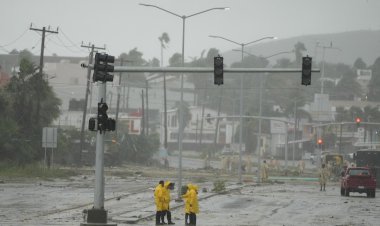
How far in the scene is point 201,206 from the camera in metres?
41.2

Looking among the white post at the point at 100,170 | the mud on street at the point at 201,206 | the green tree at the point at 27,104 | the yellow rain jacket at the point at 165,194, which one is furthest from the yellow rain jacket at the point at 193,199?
the green tree at the point at 27,104

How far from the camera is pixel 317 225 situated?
104 ft

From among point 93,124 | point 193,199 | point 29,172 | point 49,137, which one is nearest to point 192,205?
point 193,199

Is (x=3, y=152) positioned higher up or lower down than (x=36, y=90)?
lower down

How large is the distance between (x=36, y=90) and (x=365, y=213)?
42.0 m

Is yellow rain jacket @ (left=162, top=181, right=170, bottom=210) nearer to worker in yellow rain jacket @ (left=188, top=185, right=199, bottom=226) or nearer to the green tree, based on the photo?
worker in yellow rain jacket @ (left=188, top=185, right=199, bottom=226)

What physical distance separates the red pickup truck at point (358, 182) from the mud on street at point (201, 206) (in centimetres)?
120

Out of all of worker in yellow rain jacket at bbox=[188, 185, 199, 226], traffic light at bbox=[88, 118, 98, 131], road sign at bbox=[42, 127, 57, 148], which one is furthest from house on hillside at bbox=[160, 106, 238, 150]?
worker in yellow rain jacket at bbox=[188, 185, 199, 226]

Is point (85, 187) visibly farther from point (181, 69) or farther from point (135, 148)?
point (135, 148)

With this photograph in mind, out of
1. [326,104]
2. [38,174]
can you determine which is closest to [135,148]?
[38,174]

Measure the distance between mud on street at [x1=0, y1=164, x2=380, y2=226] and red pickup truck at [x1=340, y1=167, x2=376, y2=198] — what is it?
1197mm

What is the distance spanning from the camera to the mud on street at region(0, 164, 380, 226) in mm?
33000

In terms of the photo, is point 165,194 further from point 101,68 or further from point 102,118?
point 101,68

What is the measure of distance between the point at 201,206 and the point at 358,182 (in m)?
14.6
